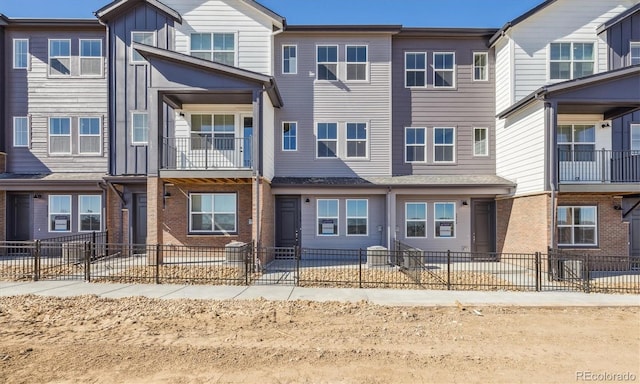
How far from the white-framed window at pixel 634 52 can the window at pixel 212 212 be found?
60.3 ft

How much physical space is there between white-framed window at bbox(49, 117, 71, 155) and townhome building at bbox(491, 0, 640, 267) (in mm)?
19865

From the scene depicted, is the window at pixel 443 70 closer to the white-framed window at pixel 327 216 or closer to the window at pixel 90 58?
the white-framed window at pixel 327 216

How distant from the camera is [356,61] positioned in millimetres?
15758

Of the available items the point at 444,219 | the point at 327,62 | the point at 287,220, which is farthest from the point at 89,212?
the point at 444,219

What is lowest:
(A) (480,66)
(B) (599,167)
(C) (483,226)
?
(C) (483,226)

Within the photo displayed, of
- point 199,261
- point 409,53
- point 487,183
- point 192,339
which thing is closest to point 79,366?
point 192,339

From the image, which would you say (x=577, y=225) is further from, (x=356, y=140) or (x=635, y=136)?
(x=356, y=140)

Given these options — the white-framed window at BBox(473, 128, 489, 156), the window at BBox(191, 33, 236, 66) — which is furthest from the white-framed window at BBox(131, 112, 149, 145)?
the white-framed window at BBox(473, 128, 489, 156)

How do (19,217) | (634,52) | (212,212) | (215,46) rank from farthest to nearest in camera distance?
1. (19,217)
2. (215,46)
3. (212,212)
4. (634,52)

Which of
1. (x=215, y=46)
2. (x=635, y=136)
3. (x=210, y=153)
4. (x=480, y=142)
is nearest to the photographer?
(x=635, y=136)

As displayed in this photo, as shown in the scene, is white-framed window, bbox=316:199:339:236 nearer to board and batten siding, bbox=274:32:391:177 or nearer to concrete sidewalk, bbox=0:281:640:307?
board and batten siding, bbox=274:32:391:177

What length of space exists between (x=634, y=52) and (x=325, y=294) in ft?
56.4

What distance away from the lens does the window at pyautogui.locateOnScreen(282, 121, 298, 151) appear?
51.4 feet

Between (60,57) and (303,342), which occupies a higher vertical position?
(60,57)
